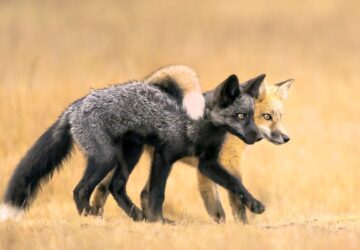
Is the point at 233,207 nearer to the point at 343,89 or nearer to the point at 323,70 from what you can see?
the point at 343,89

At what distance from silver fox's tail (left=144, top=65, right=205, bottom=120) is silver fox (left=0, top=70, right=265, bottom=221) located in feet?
0.59

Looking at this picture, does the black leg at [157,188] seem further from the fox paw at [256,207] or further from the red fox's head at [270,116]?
the red fox's head at [270,116]

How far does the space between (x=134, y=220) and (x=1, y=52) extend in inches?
330

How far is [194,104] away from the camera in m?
10.3

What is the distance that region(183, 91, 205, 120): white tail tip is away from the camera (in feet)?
33.8

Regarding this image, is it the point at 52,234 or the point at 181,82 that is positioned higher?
the point at 181,82

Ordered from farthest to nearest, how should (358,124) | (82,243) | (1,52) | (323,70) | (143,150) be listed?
1. (323,70)
2. (1,52)
3. (358,124)
4. (143,150)
5. (82,243)

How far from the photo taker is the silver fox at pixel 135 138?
34.1ft

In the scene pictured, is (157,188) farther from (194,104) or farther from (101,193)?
(101,193)

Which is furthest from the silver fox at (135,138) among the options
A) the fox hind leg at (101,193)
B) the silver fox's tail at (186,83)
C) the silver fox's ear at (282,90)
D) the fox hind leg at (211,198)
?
the silver fox's ear at (282,90)

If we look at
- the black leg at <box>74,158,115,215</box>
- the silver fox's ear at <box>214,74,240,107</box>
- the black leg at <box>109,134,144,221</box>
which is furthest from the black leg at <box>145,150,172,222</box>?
the silver fox's ear at <box>214,74,240,107</box>

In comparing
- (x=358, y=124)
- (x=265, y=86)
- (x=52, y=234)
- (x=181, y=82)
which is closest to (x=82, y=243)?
(x=52, y=234)

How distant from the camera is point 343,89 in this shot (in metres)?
17.9

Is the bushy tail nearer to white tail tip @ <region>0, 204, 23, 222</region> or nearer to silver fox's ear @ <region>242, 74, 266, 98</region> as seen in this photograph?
white tail tip @ <region>0, 204, 23, 222</region>
